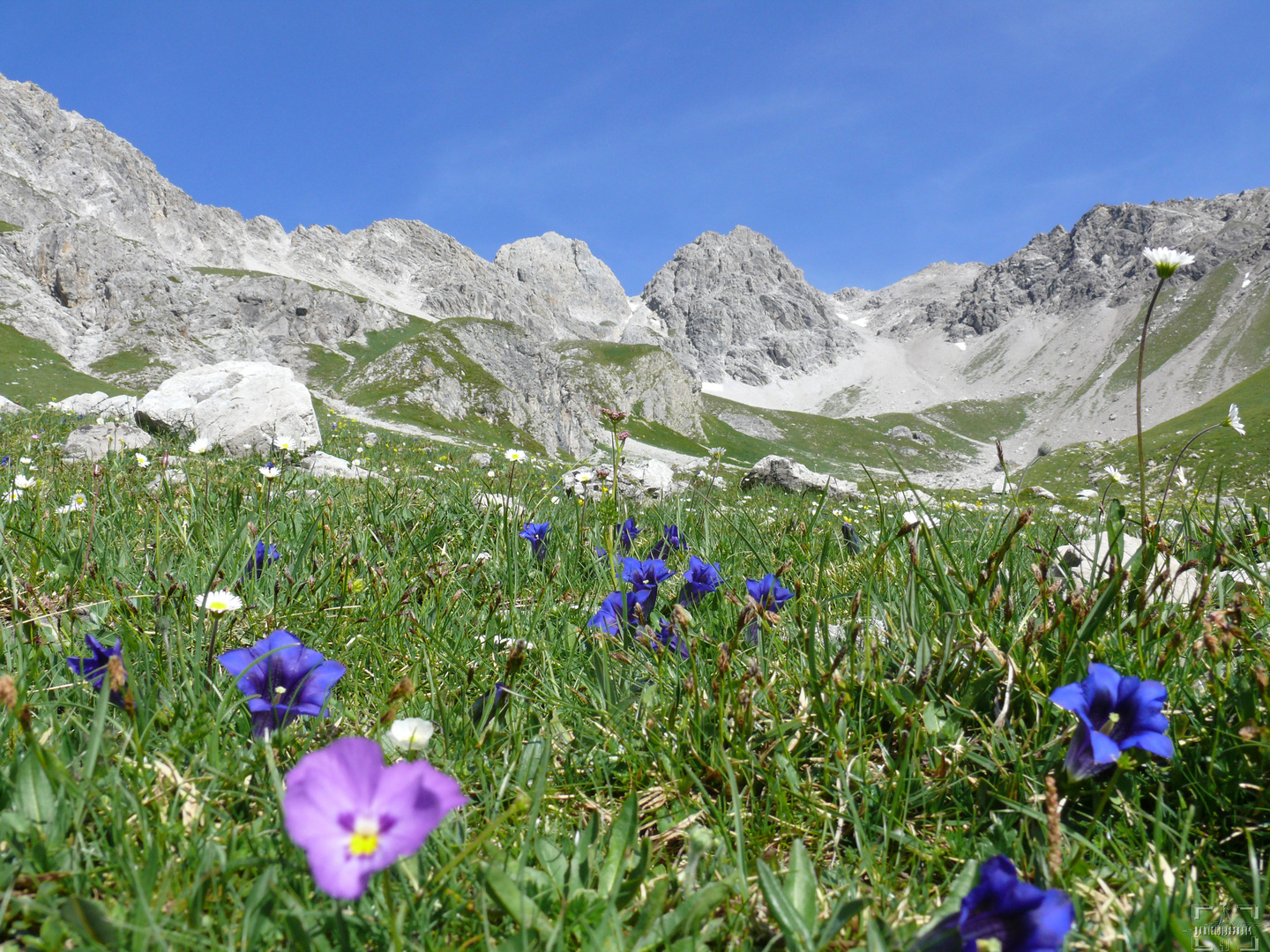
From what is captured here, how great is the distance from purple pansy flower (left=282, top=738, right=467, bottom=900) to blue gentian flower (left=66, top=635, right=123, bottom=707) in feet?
4.24

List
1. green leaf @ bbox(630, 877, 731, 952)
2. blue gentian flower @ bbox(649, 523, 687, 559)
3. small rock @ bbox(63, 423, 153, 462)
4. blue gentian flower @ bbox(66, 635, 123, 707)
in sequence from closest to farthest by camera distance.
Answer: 1. green leaf @ bbox(630, 877, 731, 952)
2. blue gentian flower @ bbox(66, 635, 123, 707)
3. blue gentian flower @ bbox(649, 523, 687, 559)
4. small rock @ bbox(63, 423, 153, 462)

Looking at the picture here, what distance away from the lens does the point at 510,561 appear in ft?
11.0

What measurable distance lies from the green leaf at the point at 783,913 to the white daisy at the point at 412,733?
37.5 inches

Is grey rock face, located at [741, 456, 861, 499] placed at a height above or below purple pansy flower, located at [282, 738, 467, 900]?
above

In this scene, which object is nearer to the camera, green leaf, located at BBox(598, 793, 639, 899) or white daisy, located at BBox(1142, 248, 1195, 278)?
green leaf, located at BBox(598, 793, 639, 899)

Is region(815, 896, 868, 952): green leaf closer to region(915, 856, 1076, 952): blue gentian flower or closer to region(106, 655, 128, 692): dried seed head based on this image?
region(915, 856, 1076, 952): blue gentian flower

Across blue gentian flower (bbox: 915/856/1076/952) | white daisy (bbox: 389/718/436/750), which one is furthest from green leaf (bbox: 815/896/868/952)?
white daisy (bbox: 389/718/436/750)

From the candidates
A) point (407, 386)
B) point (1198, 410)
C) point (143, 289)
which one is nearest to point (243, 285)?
point (143, 289)

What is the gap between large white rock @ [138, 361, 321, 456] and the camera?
1327 cm

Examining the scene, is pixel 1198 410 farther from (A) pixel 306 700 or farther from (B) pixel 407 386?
(A) pixel 306 700

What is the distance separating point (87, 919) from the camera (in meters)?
1.08

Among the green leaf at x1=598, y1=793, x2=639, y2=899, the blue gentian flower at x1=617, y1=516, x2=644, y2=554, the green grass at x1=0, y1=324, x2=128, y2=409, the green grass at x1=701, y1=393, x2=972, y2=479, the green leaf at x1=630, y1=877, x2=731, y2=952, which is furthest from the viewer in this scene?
the green grass at x1=701, y1=393, x2=972, y2=479

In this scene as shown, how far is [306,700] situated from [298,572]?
4.65 feet

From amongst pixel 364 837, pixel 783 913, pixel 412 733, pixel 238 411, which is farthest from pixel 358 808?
pixel 238 411
